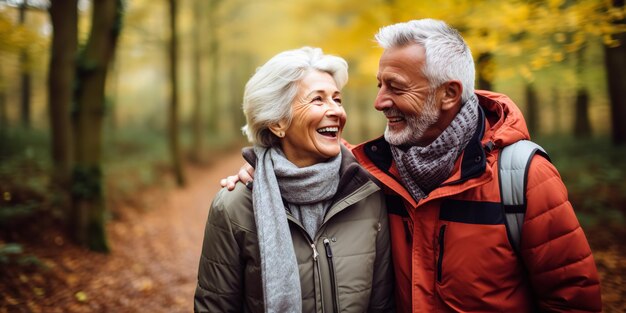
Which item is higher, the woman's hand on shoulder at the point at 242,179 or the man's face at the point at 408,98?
the man's face at the point at 408,98

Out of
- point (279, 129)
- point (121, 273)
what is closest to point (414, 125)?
point (279, 129)

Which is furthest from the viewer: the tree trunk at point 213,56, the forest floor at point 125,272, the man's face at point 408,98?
the tree trunk at point 213,56

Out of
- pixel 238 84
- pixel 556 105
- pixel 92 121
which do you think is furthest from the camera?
pixel 238 84

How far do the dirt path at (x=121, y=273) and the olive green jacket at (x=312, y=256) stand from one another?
3.11 metres

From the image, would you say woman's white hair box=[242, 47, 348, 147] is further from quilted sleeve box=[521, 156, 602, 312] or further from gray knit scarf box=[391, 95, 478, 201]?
quilted sleeve box=[521, 156, 602, 312]

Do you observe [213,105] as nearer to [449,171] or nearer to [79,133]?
[79,133]

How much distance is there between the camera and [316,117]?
2334 mm

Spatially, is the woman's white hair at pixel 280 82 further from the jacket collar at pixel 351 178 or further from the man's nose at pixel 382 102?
the jacket collar at pixel 351 178

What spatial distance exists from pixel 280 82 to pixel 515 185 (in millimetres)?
1427

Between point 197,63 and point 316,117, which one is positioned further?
point 197,63

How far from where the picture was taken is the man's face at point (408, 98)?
7.04 feet

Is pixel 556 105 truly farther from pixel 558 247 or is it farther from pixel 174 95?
pixel 558 247

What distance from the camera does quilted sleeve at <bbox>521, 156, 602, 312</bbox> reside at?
5.93 ft

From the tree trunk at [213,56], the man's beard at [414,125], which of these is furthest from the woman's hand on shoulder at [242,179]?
the tree trunk at [213,56]
